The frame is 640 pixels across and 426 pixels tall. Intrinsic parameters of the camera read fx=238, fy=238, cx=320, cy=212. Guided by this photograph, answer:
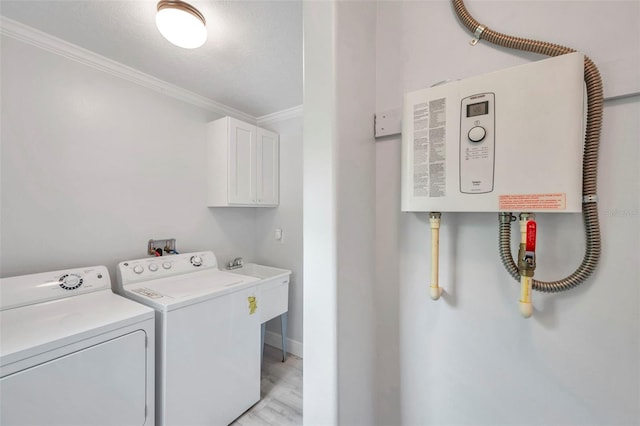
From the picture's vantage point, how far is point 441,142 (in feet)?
2.41

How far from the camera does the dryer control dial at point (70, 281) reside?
4.72ft

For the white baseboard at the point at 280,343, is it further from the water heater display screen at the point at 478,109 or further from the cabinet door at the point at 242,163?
the water heater display screen at the point at 478,109

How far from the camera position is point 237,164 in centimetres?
229

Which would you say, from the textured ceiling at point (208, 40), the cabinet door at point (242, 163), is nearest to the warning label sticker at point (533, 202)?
the textured ceiling at point (208, 40)

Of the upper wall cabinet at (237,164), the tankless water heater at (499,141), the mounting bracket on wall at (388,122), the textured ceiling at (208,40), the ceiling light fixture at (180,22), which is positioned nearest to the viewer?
the tankless water heater at (499,141)

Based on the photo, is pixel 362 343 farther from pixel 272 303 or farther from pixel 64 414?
pixel 272 303

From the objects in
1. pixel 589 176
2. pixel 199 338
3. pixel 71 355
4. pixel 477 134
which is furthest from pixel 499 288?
pixel 71 355

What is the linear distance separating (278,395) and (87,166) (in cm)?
223

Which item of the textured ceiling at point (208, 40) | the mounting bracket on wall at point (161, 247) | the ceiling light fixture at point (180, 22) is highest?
the textured ceiling at point (208, 40)

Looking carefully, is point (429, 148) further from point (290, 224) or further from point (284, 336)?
point (284, 336)

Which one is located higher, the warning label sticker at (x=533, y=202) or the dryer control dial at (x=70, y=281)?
the warning label sticker at (x=533, y=202)

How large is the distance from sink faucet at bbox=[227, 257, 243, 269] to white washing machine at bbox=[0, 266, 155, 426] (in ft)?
3.60

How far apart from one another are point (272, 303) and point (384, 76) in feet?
6.46

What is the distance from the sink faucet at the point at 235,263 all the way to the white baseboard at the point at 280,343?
840mm
